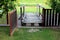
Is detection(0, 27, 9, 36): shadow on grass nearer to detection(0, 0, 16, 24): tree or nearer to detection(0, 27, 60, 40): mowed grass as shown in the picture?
Answer: detection(0, 27, 60, 40): mowed grass

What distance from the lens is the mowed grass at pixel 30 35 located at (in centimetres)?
696

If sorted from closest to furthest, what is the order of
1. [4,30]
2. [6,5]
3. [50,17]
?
[6,5] < [4,30] < [50,17]

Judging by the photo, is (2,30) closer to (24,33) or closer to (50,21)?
(24,33)

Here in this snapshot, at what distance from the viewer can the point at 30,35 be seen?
291 inches

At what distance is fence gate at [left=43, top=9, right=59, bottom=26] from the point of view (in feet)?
29.9

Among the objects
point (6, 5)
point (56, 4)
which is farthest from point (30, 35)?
point (56, 4)

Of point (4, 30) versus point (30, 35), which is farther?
point (4, 30)

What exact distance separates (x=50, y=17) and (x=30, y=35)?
2.24m

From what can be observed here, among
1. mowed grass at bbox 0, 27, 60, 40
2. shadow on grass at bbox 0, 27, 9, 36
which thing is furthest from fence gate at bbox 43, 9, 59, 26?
shadow on grass at bbox 0, 27, 9, 36

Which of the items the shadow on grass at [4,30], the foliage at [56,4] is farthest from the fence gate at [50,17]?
the shadow on grass at [4,30]

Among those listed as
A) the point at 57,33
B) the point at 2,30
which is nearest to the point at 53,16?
the point at 57,33

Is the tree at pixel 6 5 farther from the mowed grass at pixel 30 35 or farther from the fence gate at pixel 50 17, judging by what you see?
the fence gate at pixel 50 17

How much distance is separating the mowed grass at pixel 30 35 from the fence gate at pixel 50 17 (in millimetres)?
1024

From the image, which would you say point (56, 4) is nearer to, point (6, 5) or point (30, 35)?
point (30, 35)
